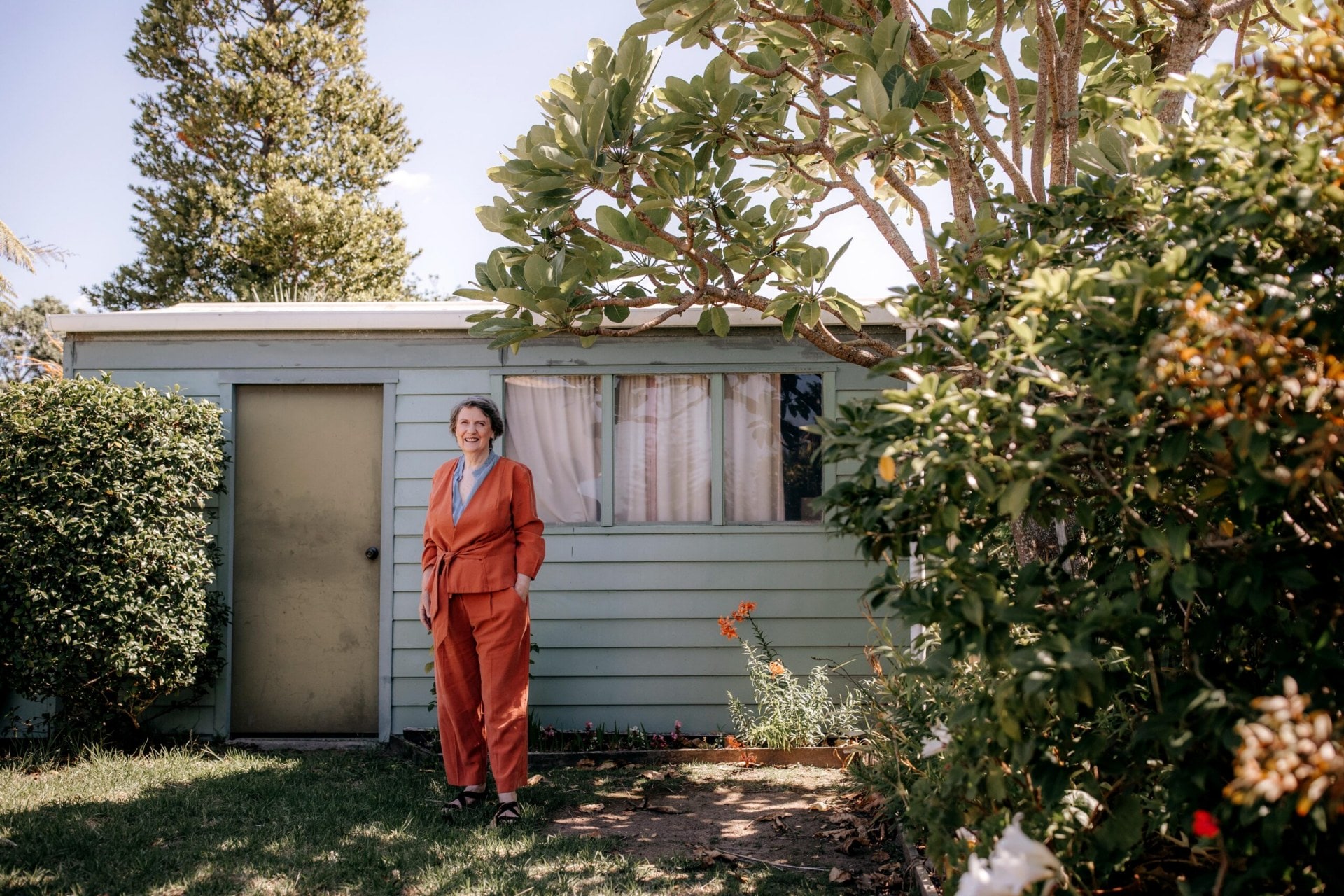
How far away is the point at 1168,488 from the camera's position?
1964 millimetres

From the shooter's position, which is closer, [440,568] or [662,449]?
[440,568]

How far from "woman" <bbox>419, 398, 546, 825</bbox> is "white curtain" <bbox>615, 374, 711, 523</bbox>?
1456 mm

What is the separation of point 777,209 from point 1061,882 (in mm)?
2804

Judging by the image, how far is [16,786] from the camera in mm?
4594

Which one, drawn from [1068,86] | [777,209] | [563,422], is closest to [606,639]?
[563,422]

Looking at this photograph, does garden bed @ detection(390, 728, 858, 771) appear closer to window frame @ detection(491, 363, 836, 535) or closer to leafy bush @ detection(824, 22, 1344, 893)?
window frame @ detection(491, 363, 836, 535)

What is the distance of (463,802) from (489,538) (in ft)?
3.95

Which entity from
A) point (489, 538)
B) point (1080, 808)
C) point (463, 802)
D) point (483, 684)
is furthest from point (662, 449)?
point (1080, 808)

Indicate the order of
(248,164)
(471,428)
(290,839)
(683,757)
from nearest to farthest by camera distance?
(290,839)
(471,428)
(683,757)
(248,164)

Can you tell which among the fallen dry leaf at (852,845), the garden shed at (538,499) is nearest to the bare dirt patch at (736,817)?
the fallen dry leaf at (852,845)

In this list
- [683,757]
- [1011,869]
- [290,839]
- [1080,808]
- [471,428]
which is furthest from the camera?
[683,757]

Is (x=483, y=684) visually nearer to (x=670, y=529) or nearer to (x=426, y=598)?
(x=426, y=598)

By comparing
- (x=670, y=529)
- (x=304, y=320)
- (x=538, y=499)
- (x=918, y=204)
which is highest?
(x=918, y=204)

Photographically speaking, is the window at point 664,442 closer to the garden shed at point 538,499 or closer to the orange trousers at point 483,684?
the garden shed at point 538,499
